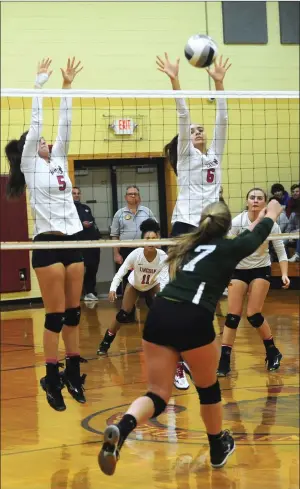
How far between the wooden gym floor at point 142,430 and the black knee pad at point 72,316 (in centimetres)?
81

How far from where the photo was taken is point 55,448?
231 inches

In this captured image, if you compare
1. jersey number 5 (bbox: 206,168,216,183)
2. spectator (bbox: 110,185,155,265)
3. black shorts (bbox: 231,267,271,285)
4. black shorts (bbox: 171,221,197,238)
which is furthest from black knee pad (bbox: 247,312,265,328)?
spectator (bbox: 110,185,155,265)

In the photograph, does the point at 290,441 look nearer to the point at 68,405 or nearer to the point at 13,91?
the point at 68,405

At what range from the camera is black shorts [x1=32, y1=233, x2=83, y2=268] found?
5.81 metres

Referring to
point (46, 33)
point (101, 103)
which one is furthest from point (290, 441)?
point (46, 33)

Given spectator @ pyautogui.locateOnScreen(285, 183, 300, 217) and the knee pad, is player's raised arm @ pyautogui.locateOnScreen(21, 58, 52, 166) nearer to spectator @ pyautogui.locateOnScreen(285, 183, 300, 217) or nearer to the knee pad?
the knee pad

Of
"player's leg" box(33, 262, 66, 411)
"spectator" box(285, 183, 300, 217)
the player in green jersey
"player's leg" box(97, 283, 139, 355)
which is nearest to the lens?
the player in green jersey

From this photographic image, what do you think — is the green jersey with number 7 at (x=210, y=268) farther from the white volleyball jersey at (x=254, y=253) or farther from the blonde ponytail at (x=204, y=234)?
the white volleyball jersey at (x=254, y=253)

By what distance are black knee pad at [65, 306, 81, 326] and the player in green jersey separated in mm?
1467

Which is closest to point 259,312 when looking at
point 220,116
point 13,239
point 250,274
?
point 250,274

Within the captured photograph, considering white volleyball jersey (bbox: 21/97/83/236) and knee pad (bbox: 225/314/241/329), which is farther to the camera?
knee pad (bbox: 225/314/241/329)

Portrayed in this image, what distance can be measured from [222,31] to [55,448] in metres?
11.0

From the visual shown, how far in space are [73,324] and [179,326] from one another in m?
1.75

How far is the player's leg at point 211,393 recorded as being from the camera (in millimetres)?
4598
